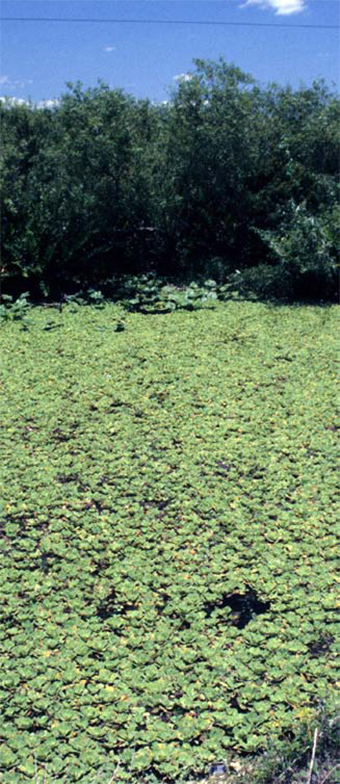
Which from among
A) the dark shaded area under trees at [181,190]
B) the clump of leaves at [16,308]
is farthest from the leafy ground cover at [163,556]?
the dark shaded area under trees at [181,190]

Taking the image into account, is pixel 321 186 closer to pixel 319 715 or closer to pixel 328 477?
pixel 328 477

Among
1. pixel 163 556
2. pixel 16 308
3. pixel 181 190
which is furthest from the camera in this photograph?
pixel 181 190

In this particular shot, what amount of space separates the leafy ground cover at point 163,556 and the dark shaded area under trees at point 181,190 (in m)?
1.72

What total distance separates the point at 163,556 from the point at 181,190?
16.5 feet

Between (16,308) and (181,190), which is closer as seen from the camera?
(16,308)

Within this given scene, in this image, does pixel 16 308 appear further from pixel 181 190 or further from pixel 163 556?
pixel 163 556

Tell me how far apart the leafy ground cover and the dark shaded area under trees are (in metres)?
1.72

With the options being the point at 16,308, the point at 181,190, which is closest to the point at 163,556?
the point at 16,308

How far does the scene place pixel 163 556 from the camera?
2.79 meters

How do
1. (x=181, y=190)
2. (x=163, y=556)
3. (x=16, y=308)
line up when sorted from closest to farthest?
(x=163, y=556) < (x=16, y=308) < (x=181, y=190)

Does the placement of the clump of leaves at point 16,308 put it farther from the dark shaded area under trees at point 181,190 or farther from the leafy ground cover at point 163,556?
the leafy ground cover at point 163,556

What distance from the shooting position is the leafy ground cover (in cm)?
209

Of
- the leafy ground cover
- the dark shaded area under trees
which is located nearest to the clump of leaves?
the dark shaded area under trees

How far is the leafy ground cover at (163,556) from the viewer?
2.09m
